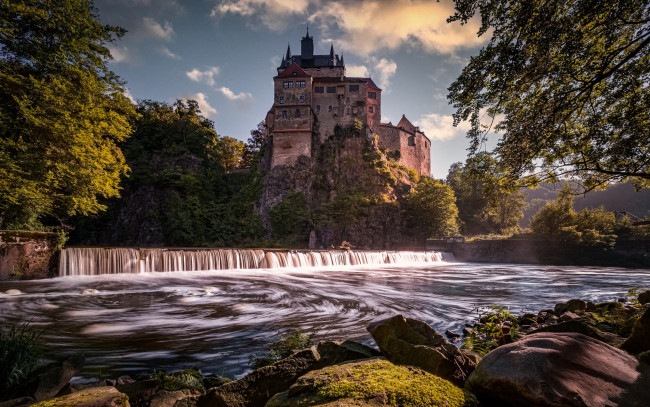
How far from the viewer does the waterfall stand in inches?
495

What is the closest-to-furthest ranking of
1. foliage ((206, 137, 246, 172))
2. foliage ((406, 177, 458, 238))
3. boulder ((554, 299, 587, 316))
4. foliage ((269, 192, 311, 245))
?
boulder ((554, 299, 587, 316)), foliage ((269, 192, 311, 245)), foliage ((406, 177, 458, 238)), foliage ((206, 137, 246, 172))

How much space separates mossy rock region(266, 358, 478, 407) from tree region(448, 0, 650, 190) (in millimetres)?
5061

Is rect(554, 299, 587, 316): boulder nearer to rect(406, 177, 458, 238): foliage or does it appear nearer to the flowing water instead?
the flowing water

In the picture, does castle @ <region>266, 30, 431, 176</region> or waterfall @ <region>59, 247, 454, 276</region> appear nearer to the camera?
waterfall @ <region>59, 247, 454, 276</region>

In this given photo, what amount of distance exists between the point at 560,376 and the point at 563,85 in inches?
213

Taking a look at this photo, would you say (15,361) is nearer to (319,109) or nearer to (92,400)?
(92,400)

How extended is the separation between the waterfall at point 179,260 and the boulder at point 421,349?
1449 cm

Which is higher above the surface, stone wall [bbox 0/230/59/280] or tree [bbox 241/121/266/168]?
tree [bbox 241/121/266/168]

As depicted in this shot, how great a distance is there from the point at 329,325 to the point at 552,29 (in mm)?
6397

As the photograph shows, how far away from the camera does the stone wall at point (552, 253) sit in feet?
91.2

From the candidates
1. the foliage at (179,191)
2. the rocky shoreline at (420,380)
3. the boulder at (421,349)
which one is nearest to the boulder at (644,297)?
the rocky shoreline at (420,380)

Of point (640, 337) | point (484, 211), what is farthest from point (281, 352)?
point (484, 211)

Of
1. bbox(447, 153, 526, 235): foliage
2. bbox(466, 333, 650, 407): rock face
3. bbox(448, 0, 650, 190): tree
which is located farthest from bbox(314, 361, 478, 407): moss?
bbox(447, 153, 526, 235): foliage

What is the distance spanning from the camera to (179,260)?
15.3 metres
